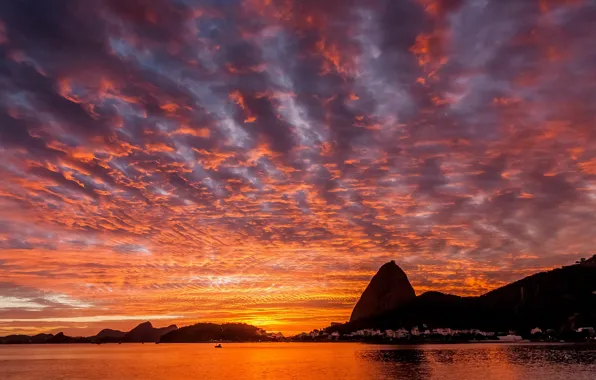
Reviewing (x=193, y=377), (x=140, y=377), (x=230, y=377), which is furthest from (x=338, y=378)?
(x=140, y=377)

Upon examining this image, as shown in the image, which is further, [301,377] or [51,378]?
[51,378]

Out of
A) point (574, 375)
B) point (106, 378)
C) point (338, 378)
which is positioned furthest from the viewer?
point (106, 378)

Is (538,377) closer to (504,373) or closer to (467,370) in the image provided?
(504,373)

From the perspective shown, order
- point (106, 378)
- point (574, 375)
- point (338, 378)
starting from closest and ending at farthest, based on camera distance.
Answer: point (574, 375) → point (338, 378) → point (106, 378)

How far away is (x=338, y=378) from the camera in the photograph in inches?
4414

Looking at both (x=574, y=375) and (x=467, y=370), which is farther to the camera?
(x=467, y=370)

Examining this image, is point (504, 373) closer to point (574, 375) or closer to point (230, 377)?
point (574, 375)

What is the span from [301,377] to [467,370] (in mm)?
44837

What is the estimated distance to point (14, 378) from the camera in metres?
123

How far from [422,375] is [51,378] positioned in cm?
9278

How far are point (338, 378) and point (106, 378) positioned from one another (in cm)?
5851

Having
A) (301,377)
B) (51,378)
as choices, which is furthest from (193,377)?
(51,378)

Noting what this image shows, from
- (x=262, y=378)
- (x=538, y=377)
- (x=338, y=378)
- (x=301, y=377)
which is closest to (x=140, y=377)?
(x=262, y=378)

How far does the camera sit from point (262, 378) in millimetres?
115688
